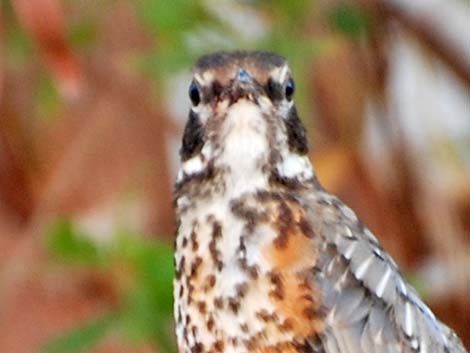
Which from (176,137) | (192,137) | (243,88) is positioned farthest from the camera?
(176,137)

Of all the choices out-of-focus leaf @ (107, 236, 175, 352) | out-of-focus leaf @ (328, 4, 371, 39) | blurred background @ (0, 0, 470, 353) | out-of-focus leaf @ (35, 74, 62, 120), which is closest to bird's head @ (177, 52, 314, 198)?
out-of-focus leaf @ (107, 236, 175, 352)

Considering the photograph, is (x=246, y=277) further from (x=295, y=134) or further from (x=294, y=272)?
(x=295, y=134)

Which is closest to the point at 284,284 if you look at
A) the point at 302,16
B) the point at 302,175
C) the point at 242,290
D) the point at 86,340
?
the point at 242,290

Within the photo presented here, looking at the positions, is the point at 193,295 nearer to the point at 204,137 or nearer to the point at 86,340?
the point at 204,137

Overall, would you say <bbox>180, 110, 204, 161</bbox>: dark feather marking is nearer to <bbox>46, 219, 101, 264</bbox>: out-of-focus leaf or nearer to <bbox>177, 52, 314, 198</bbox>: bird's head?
<bbox>177, 52, 314, 198</bbox>: bird's head

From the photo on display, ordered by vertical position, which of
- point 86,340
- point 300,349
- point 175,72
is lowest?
point 300,349

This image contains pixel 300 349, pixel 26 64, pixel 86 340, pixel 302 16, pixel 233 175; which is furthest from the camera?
pixel 26 64

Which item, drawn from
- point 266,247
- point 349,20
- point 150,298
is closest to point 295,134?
point 266,247

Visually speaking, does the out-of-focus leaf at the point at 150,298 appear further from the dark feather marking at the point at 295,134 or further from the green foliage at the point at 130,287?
the dark feather marking at the point at 295,134
